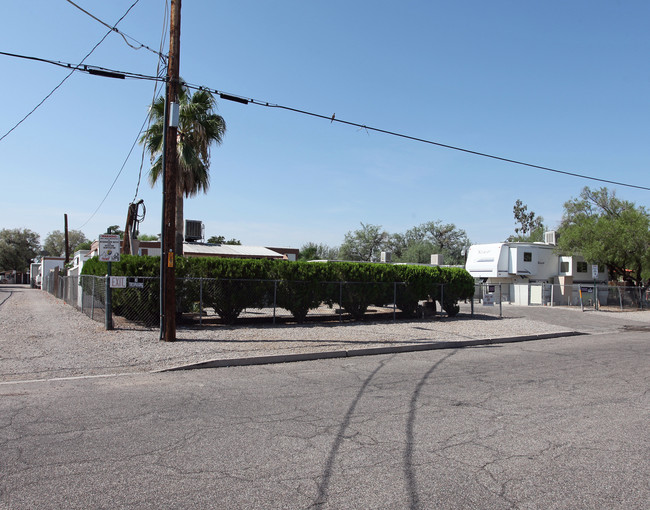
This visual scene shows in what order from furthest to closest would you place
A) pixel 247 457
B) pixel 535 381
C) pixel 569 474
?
pixel 535 381 < pixel 247 457 < pixel 569 474

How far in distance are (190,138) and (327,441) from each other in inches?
673

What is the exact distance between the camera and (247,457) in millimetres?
4695

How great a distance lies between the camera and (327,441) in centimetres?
519

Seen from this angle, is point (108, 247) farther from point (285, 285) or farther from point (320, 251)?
point (320, 251)

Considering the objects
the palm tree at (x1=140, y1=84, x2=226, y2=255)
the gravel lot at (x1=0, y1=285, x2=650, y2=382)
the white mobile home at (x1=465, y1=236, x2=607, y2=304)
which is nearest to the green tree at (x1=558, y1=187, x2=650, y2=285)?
the white mobile home at (x1=465, y1=236, x2=607, y2=304)

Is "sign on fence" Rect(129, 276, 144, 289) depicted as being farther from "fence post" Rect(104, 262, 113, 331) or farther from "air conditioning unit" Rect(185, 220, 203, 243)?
"air conditioning unit" Rect(185, 220, 203, 243)

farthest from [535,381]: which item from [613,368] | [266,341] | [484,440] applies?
[266,341]

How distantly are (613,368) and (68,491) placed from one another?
9.86 meters

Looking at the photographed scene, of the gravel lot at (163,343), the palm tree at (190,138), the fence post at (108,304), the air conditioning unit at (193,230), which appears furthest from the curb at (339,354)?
the air conditioning unit at (193,230)

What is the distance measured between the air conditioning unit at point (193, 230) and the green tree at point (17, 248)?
69007 mm

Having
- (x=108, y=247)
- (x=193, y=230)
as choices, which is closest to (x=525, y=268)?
(x=193, y=230)

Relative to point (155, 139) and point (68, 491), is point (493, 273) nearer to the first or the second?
point (155, 139)

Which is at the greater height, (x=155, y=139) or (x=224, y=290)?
(x=155, y=139)

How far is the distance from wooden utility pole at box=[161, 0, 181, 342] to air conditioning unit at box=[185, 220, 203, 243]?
25.7 m
